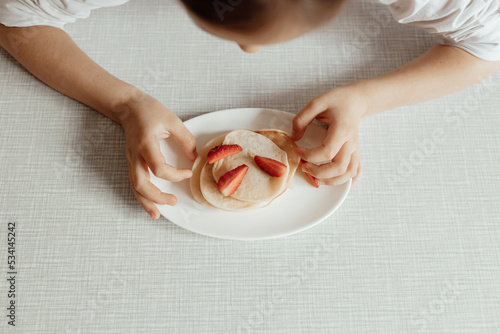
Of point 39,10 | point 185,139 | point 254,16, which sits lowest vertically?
point 185,139

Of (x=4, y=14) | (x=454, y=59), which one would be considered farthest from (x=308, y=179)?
(x=4, y=14)

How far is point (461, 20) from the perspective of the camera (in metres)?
0.69

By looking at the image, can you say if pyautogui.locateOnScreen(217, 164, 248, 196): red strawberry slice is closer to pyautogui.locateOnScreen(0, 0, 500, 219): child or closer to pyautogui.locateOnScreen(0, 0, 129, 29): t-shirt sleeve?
pyautogui.locateOnScreen(0, 0, 500, 219): child

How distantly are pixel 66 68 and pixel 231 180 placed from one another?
1.22ft

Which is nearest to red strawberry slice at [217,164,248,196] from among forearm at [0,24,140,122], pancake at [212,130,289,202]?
pancake at [212,130,289,202]

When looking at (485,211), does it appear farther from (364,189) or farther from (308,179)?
(308,179)

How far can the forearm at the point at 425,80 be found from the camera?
741mm

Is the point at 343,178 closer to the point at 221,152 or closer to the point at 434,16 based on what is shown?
the point at 221,152

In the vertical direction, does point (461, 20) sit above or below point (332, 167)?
above

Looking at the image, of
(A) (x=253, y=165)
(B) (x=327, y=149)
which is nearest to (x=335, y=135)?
(B) (x=327, y=149)

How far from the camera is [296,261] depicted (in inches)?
25.8

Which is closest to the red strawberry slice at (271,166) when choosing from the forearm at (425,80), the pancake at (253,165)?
the pancake at (253,165)

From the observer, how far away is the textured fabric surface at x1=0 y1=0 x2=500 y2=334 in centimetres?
63

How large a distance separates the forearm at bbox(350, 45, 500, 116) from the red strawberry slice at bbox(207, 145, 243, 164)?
10.0 inches
